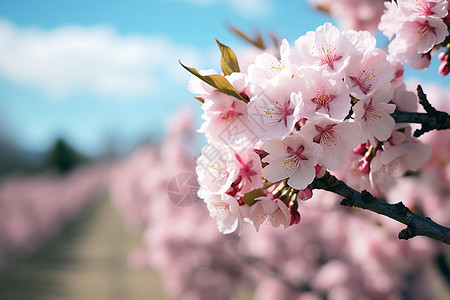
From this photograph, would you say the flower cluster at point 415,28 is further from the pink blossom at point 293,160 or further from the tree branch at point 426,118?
the pink blossom at point 293,160

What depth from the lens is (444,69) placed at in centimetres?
78

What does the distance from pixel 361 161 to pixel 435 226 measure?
0.18m

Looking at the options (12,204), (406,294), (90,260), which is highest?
(406,294)

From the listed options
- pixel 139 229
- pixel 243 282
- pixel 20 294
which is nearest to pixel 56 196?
pixel 139 229

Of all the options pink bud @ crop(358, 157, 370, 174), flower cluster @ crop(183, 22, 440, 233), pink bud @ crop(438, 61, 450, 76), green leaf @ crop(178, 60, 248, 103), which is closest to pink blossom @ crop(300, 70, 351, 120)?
flower cluster @ crop(183, 22, 440, 233)

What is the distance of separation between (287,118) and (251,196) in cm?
15

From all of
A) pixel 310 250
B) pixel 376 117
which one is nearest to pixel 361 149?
pixel 376 117

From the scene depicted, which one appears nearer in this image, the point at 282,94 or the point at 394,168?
the point at 282,94

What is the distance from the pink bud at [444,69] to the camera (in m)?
0.78

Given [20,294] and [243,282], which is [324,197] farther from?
[20,294]

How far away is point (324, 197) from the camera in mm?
2152

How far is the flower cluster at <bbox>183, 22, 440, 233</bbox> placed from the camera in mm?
554

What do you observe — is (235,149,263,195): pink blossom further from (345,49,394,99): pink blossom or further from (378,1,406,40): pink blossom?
(378,1,406,40): pink blossom

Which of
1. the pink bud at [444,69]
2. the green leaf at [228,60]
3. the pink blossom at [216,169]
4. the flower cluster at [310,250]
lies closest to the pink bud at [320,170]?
the pink blossom at [216,169]
